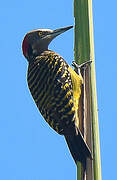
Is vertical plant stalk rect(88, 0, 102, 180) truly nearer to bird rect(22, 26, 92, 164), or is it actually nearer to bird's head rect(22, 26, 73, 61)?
bird rect(22, 26, 92, 164)

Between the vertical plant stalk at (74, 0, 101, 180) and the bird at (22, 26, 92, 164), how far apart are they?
78 cm

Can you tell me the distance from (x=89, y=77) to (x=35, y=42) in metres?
2.33

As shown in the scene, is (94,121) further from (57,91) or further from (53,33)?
(53,33)

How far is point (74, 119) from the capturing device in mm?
3654

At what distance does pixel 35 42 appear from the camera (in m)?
4.76

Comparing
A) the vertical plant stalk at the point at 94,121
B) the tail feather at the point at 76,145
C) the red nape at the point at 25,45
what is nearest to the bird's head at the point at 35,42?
the red nape at the point at 25,45

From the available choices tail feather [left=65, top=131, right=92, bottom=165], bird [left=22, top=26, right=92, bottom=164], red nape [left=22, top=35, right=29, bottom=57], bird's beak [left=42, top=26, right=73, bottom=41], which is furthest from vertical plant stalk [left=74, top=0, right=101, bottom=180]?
red nape [left=22, top=35, right=29, bottom=57]

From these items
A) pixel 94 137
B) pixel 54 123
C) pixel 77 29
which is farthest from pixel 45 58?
pixel 94 137

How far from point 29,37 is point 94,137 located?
9.21ft

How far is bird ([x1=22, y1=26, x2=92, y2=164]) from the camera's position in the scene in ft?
11.5

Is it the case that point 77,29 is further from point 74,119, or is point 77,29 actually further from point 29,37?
point 29,37

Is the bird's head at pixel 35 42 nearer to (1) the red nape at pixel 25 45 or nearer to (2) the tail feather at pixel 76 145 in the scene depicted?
(1) the red nape at pixel 25 45

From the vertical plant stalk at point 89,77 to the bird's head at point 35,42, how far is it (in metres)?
1.88

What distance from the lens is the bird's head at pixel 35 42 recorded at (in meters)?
4.67
